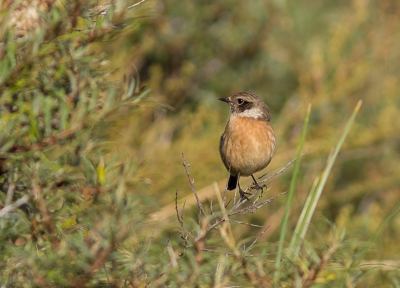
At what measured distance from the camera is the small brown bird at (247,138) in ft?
13.7

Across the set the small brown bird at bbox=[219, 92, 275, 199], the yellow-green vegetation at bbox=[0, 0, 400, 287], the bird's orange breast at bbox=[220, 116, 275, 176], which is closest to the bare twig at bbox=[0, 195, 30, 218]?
the yellow-green vegetation at bbox=[0, 0, 400, 287]

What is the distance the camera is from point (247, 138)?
4.20 metres

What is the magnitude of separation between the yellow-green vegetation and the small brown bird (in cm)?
33

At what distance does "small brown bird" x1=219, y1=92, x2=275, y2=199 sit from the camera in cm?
417

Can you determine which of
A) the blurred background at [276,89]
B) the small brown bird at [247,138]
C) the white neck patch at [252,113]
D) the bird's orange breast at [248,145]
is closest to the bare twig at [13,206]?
the small brown bird at [247,138]

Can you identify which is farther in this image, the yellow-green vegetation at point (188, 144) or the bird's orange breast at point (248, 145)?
the bird's orange breast at point (248, 145)

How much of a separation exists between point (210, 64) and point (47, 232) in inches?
181

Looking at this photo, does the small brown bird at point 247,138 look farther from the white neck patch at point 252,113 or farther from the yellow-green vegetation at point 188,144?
the yellow-green vegetation at point 188,144

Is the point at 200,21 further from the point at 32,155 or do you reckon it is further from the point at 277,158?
the point at 32,155

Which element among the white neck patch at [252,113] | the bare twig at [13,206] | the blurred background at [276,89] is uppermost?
the bare twig at [13,206]

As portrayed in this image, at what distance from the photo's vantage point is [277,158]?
17.1 ft

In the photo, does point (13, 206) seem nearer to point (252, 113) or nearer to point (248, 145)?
point (248, 145)

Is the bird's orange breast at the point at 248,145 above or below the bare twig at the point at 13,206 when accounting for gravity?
below

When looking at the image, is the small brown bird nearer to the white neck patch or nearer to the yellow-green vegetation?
the white neck patch
